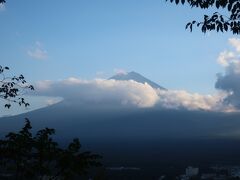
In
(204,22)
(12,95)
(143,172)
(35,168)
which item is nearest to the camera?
(204,22)

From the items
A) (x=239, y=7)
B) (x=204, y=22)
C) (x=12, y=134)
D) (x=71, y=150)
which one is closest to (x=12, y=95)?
(x=12, y=134)

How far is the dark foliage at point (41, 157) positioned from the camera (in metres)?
11.9

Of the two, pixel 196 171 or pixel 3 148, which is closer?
pixel 3 148

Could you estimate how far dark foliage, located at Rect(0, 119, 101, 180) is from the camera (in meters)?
11.9

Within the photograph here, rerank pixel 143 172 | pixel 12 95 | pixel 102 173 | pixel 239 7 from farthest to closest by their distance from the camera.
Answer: pixel 143 172 < pixel 12 95 < pixel 102 173 < pixel 239 7

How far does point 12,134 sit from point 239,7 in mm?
6679

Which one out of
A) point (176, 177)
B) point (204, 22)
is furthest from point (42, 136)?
point (176, 177)

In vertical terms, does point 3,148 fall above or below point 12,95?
below

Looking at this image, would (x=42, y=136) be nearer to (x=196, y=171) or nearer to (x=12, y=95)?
(x=12, y=95)

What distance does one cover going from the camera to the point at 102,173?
13.5 metres

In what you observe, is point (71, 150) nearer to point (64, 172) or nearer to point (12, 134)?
point (64, 172)

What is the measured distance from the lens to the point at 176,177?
134 m

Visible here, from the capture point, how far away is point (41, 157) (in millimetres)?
12148

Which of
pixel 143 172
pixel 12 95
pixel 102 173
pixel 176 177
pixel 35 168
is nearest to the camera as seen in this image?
pixel 35 168
